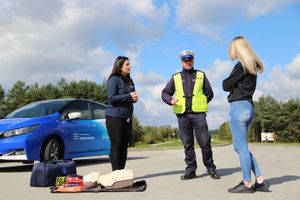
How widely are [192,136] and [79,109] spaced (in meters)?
4.29

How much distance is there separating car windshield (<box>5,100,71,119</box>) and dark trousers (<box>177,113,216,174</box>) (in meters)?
3.89

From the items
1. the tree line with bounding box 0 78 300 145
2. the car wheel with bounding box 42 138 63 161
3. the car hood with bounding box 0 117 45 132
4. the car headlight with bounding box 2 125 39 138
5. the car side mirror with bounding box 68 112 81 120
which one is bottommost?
the car wheel with bounding box 42 138 63 161

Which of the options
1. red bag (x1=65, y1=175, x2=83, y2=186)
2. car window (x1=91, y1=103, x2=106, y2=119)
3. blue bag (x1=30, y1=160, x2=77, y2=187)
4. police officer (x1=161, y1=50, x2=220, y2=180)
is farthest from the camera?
Result: car window (x1=91, y1=103, x2=106, y2=119)

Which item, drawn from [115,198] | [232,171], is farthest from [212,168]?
[115,198]

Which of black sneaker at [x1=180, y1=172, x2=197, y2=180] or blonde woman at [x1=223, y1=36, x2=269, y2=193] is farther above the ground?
blonde woman at [x1=223, y1=36, x2=269, y2=193]

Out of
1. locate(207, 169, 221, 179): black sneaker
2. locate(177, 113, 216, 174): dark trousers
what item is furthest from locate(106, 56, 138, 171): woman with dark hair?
locate(207, 169, 221, 179): black sneaker

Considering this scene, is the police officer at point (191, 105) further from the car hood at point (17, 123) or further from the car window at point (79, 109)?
the car window at point (79, 109)

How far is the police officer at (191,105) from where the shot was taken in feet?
25.1

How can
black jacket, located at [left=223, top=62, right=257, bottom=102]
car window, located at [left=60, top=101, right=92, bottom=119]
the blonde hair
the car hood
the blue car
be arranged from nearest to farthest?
the blonde hair
black jacket, located at [left=223, top=62, right=257, bottom=102]
the blue car
the car hood
car window, located at [left=60, top=101, right=92, bottom=119]

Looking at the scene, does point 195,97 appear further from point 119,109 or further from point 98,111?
point 98,111

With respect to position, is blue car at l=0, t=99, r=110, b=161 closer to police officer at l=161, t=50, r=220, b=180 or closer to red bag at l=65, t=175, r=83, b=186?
red bag at l=65, t=175, r=83, b=186

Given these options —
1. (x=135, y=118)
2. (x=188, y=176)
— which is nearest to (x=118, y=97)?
(x=188, y=176)

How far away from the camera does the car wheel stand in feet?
32.1

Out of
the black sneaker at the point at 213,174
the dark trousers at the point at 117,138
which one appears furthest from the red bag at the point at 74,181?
the black sneaker at the point at 213,174
